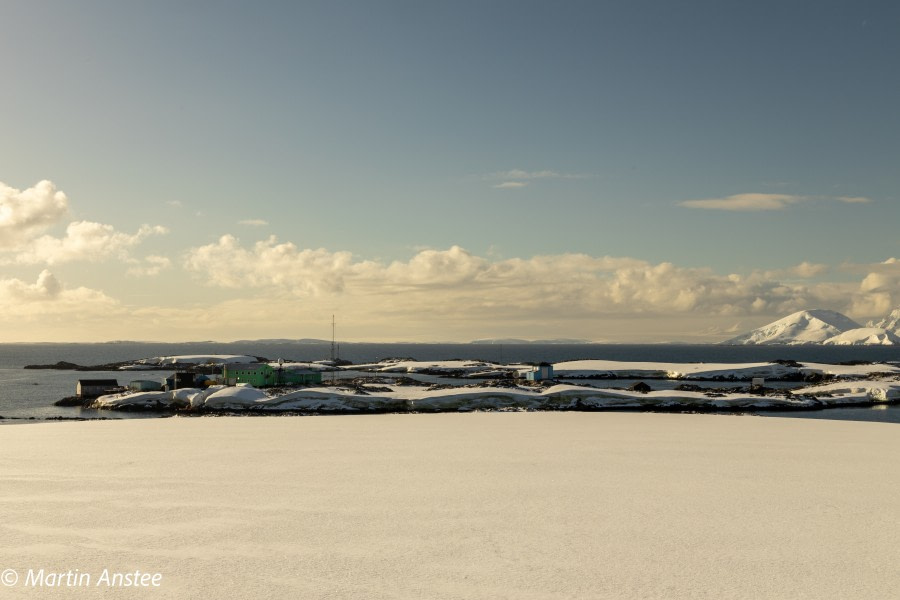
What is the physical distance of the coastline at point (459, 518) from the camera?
10.7 m

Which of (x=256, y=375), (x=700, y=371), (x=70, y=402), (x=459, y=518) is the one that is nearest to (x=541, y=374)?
(x=700, y=371)

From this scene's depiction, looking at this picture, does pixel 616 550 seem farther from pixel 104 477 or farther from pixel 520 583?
pixel 104 477

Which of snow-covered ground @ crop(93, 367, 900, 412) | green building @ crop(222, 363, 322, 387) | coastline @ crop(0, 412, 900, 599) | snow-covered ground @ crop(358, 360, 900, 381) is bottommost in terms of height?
snow-covered ground @ crop(358, 360, 900, 381)

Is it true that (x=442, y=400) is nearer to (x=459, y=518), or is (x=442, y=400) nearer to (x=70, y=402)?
(x=70, y=402)

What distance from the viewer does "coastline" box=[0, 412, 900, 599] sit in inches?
421

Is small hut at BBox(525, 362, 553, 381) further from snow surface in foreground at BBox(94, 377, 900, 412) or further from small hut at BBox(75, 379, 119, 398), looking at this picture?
small hut at BBox(75, 379, 119, 398)

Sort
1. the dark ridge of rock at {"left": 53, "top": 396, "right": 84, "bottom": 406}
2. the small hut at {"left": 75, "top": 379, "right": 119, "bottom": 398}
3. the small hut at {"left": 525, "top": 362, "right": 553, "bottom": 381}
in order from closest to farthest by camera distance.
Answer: the dark ridge of rock at {"left": 53, "top": 396, "right": 84, "bottom": 406}, the small hut at {"left": 75, "top": 379, "right": 119, "bottom": 398}, the small hut at {"left": 525, "top": 362, "right": 553, "bottom": 381}

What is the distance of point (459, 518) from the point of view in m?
14.3

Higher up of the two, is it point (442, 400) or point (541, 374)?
point (442, 400)

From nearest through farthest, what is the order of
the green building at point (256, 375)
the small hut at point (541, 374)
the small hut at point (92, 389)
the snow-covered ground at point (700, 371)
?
1. the small hut at point (92, 389)
2. the green building at point (256, 375)
3. the small hut at point (541, 374)
4. the snow-covered ground at point (700, 371)

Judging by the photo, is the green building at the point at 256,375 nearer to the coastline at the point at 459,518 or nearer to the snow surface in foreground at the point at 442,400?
the snow surface in foreground at the point at 442,400

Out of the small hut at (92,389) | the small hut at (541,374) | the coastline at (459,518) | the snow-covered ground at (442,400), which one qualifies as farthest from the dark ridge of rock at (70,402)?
the small hut at (541,374)

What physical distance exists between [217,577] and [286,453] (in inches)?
548

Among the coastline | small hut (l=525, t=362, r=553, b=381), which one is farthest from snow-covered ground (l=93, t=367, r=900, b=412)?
the coastline
